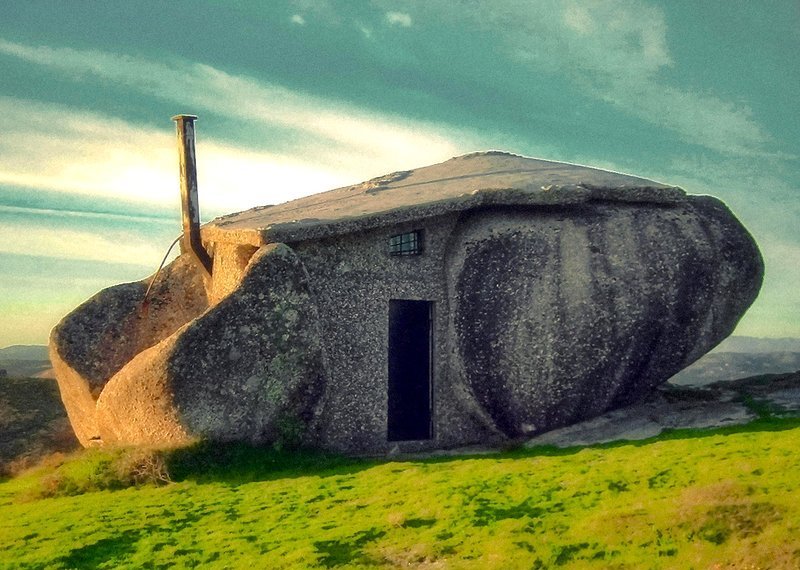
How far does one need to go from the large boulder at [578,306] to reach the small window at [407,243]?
2.43ft

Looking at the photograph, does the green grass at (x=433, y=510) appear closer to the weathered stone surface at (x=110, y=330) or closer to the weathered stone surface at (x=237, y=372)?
the weathered stone surface at (x=237, y=372)

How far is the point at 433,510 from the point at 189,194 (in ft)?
31.0

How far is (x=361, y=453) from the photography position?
48.7 feet

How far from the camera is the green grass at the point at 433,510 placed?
329 inches

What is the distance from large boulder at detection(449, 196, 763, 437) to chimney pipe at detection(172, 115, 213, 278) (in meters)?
Result: 5.34

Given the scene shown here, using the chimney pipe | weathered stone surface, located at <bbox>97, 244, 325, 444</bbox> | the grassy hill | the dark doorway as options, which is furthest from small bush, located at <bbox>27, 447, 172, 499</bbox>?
the dark doorway

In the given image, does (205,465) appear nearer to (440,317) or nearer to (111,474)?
(111,474)

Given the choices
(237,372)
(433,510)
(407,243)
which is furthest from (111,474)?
(407,243)

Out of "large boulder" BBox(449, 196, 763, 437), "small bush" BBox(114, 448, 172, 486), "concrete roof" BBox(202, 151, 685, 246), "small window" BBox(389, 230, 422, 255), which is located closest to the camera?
"small bush" BBox(114, 448, 172, 486)

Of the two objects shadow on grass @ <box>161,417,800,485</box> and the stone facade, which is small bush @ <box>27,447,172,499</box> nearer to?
shadow on grass @ <box>161,417,800,485</box>

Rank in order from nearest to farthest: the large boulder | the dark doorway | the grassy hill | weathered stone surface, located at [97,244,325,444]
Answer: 1. weathered stone surface, located at [97,244,325,444]
2. the large boulder
3. the dark doorway
4. the grassy hill

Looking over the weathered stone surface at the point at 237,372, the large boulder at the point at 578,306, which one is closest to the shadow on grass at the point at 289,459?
the weathered stone surface at the point at 237,372

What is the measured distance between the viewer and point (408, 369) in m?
18.2

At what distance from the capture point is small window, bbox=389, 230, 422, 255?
16.1m
